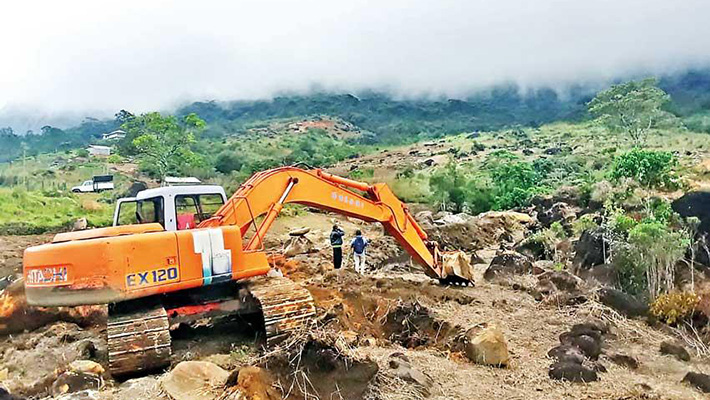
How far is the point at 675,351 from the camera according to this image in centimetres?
832

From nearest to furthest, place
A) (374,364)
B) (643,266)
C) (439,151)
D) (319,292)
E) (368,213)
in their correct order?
(374,364) < (319,292) < (368,213) < (643,266) < (439,151)

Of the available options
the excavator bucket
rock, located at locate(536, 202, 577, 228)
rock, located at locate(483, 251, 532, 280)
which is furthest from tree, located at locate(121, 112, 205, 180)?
the excavator bucket

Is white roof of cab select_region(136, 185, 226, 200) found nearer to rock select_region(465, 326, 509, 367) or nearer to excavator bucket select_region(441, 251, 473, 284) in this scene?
rock select_region(465, 326, 509, 367)

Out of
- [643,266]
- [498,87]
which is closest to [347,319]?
[643,266]

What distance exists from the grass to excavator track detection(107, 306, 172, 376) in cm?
2247

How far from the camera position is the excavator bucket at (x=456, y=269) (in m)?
12.2

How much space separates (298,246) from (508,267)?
666cm

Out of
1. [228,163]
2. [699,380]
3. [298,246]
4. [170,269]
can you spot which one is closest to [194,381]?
[170,269]

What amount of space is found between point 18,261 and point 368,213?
14.7m

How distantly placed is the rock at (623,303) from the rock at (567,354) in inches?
109

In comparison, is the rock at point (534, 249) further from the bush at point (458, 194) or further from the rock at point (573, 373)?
the bush at point (458, 194)

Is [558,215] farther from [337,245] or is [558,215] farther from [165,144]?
[165,144]

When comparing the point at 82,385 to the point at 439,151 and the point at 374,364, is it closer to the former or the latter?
the point at 374,364

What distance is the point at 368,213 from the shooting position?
11.0 meters
